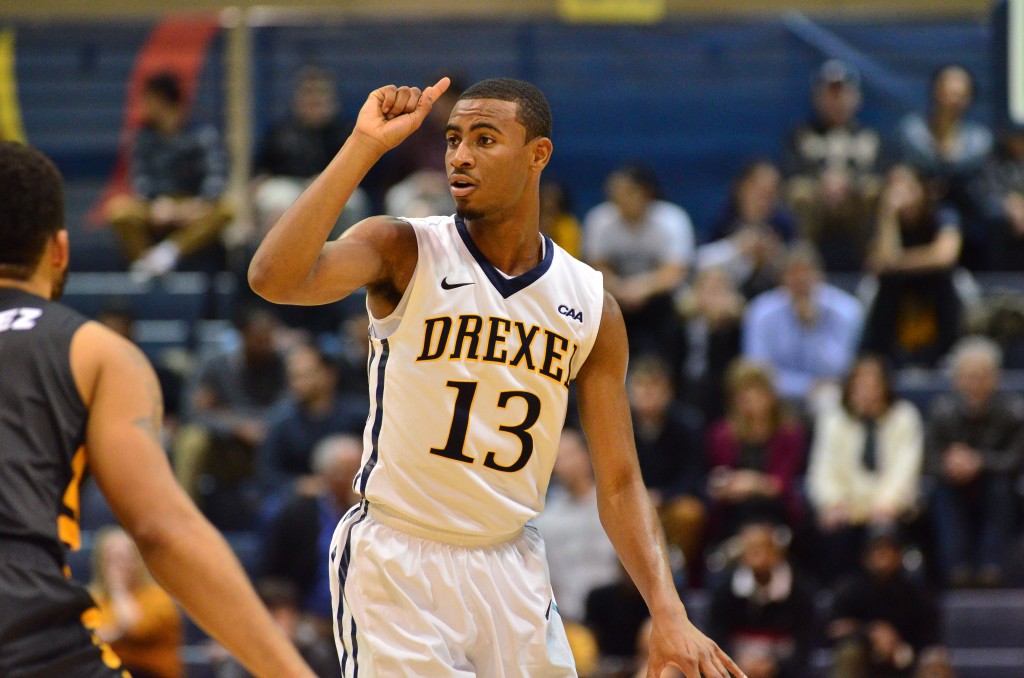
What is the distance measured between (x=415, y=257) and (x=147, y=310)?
7771mm

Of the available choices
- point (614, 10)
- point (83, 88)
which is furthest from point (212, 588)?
point (614, 10)

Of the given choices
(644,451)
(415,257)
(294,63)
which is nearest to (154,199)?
(294,63)

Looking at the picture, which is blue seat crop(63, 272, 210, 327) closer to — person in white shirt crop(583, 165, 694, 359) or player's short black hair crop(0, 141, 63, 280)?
person in white shirt crop(583, 165, 694, 359)

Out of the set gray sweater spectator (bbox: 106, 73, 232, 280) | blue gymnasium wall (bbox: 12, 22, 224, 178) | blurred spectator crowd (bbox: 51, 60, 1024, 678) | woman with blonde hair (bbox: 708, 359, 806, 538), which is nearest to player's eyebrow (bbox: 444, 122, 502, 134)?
blurred spectator crowd (bbox: 51, 60, 1024, 678)

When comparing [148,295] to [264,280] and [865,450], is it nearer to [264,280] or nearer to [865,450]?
[865,450]

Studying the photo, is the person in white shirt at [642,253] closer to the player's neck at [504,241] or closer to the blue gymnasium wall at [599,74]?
the blue gymnasium wall at [599,74]

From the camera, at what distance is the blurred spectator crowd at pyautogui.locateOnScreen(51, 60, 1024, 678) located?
9.16 m

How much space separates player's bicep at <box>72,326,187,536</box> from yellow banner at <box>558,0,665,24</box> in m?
10.1

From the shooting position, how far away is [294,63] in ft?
39.7

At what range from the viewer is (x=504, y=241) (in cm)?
448

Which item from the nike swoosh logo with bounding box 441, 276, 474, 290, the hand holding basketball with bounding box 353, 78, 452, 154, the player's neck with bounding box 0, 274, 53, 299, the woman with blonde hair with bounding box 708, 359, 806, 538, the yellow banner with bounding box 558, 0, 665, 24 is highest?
the yellow banner with bounding box 558, 0, 665, 24

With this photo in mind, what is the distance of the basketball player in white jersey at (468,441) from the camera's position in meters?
4.26

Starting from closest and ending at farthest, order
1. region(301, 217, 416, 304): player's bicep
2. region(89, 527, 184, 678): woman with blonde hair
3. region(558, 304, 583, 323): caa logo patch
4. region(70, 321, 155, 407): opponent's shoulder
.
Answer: region(70, 321, 155, 407): opponent's shoulder
region(301, 217, 416, 304): player's bicep
region(558, 304, 583, 323): caa logo patch
region(89, 527, 184, 678): woman with blonde hair

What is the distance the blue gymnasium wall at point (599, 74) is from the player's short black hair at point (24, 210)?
8.31 meters
